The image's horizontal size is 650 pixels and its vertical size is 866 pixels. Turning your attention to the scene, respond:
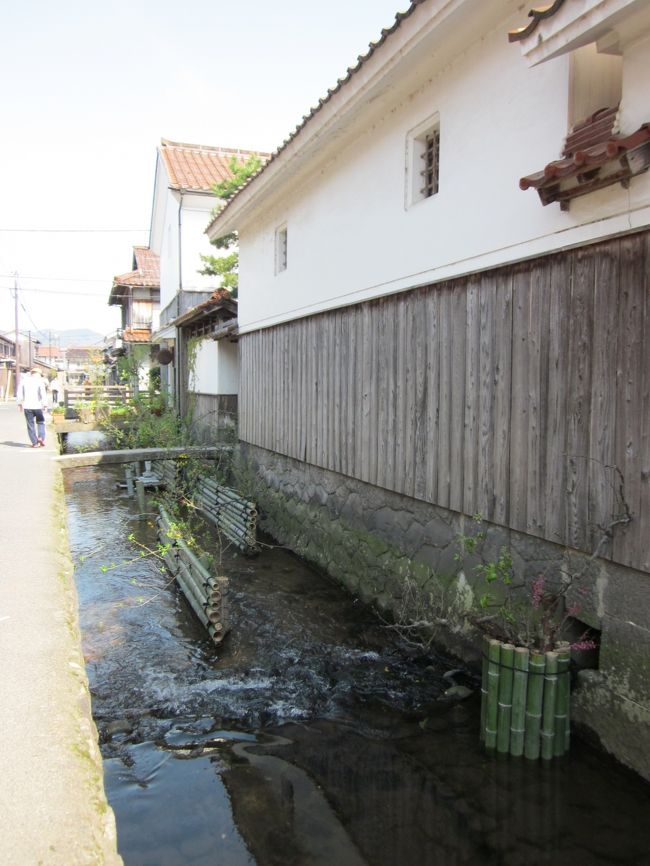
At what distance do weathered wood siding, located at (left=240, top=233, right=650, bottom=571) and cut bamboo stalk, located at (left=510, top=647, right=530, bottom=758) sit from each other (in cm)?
87

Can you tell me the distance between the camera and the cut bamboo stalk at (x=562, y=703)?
13.9 feet

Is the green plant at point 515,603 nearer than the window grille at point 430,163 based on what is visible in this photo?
Yes

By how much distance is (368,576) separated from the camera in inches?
300

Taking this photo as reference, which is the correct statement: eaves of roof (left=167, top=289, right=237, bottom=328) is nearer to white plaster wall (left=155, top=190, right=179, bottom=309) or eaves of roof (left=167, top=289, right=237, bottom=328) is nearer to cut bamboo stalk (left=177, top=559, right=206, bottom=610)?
white plaster wall (left=155, top=190, right=179, bottom=309)

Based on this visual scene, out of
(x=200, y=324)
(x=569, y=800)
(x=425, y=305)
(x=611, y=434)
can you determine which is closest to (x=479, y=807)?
(x=569, y=800)

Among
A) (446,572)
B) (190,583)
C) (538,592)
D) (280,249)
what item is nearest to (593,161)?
(538,592)

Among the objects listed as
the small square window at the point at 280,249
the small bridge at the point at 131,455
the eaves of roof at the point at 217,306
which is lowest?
the small bridge at the point at 131,455

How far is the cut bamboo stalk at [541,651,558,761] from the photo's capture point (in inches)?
166

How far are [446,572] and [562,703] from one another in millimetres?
1883

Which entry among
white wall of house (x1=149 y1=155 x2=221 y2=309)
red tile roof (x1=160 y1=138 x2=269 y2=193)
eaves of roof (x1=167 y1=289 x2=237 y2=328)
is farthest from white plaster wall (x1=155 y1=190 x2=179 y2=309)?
eaves of roof (x1=167 y1=289 x2=237 y2=328)

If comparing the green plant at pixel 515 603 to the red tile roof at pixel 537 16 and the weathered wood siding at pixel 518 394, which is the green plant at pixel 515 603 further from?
the red tile roof at pixel 537 16

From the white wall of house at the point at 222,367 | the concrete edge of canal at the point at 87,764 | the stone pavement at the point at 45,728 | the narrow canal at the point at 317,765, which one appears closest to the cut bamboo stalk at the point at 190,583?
the narrow canal at the point at 317,765

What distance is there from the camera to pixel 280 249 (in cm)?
1065

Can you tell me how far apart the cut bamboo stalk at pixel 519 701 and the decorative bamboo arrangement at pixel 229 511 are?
579cm
